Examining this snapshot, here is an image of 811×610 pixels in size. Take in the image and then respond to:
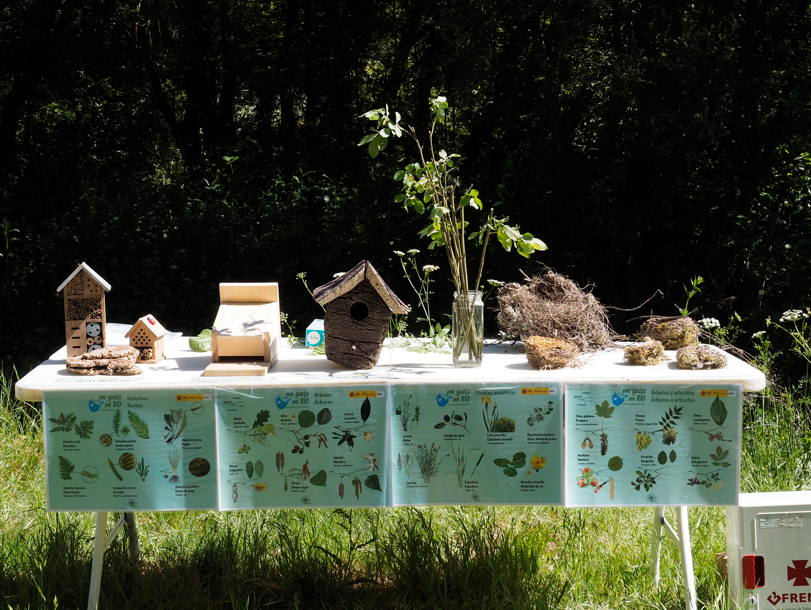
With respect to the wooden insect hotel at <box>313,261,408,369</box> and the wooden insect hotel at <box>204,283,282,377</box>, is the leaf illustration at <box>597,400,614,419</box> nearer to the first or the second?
the wooden insect hotel at <box>313,261,408,369</box>

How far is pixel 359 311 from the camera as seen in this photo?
90.0 inches

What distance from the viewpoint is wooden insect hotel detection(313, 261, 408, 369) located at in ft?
7.32

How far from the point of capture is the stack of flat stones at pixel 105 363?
2.20m

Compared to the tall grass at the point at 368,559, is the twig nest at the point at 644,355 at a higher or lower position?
higher

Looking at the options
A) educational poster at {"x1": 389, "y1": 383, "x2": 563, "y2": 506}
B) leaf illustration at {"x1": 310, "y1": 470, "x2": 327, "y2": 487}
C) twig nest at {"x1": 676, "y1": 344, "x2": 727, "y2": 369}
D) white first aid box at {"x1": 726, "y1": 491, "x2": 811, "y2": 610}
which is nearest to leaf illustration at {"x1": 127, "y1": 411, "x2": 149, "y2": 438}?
leaf illustration at {"x1": 310, "y1": 470, "x2": 327, "y2": 487}

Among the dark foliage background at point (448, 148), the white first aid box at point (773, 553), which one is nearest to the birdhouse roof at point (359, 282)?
the white first aid box at point (773, 553)

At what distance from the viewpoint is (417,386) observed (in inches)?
85.0

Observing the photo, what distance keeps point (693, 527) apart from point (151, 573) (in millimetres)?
2201

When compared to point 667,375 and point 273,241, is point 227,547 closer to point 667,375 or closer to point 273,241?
point 667,375

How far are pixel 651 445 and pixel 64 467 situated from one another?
181cm

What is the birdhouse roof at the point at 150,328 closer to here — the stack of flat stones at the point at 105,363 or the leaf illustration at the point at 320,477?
the stack of flat stones at the point at 105,363

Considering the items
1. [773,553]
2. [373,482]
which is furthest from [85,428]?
[773,553]

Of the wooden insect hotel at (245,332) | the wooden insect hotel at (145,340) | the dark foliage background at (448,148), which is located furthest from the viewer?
the dark foliage background at (448,148)

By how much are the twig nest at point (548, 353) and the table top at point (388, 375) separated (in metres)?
0.03
